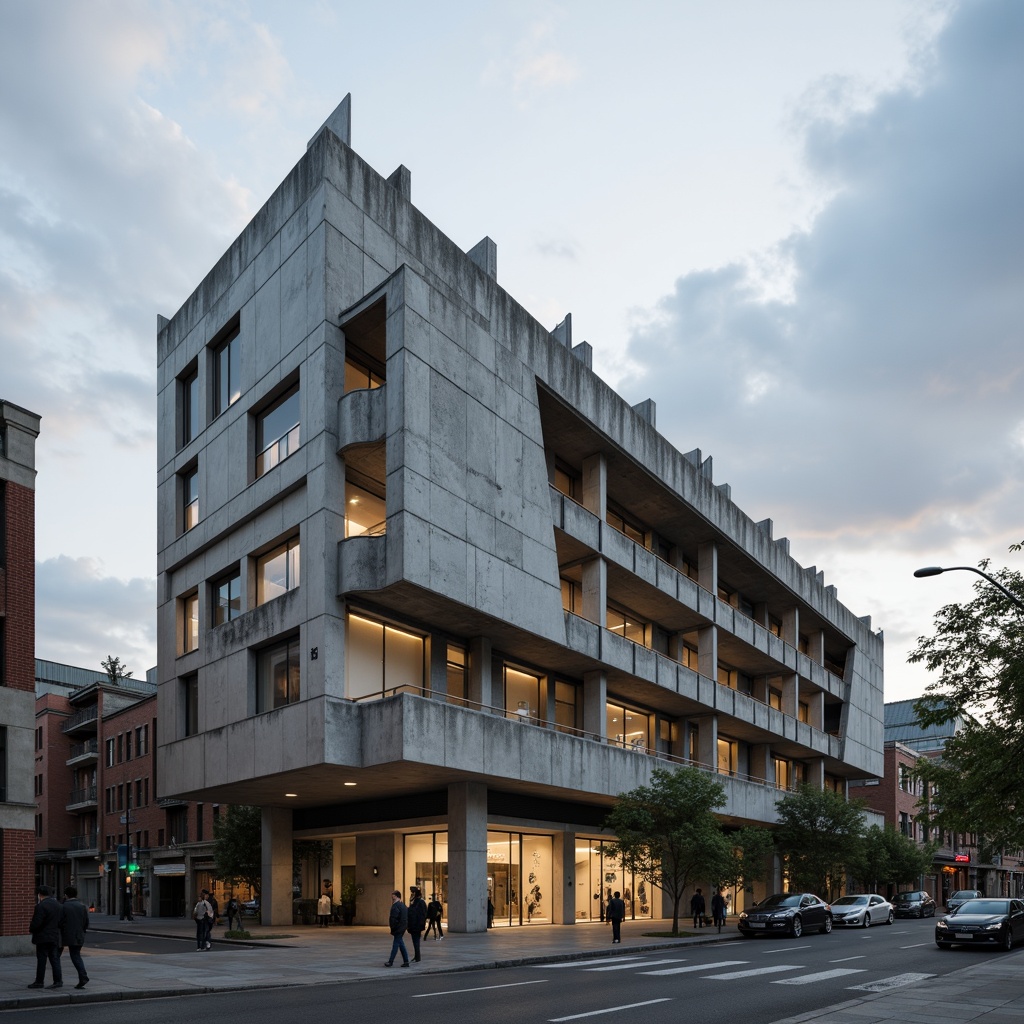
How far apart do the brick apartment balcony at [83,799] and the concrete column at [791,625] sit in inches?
1921

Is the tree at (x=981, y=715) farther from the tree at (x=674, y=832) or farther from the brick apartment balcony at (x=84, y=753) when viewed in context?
the brick apartment balcony at (x=84, y=753)

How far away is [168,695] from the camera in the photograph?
4016 cm

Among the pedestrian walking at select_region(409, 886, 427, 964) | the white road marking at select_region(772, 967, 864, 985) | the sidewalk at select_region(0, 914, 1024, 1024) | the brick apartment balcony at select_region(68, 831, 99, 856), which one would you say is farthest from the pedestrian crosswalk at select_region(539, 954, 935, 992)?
the brick apartment balcony at select_region(68, 831, 99, 856)

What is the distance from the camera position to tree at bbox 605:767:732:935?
115ft

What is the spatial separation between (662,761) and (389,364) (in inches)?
840

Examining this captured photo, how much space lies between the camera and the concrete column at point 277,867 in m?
39.4

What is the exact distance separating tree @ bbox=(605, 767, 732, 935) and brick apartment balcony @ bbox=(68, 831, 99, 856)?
2005 inches

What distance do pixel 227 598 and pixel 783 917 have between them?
2198 centimetres

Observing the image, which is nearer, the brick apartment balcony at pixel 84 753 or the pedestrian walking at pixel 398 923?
the pedestrian walking at pixel 398 923

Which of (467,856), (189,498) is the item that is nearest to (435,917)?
(467,856)

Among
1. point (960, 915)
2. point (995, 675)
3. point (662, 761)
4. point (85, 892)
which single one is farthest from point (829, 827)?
point (85, 892)

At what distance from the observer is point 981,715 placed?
21.7 m

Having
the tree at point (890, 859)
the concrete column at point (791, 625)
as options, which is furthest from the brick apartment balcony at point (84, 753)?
the tree at point (890, 859)

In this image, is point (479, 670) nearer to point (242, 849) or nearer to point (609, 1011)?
point (242, 849)
